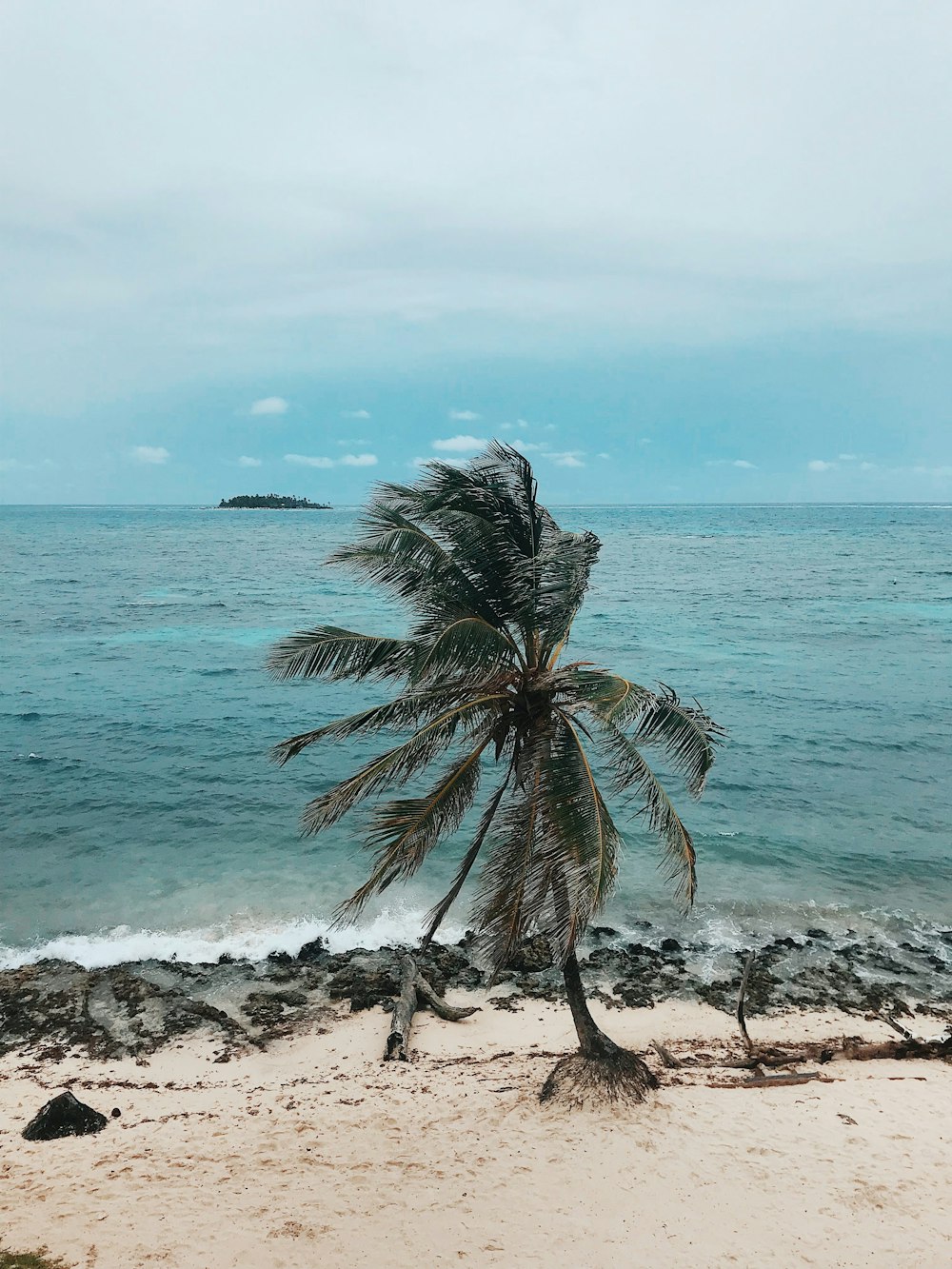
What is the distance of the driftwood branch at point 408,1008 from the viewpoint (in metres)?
14.5

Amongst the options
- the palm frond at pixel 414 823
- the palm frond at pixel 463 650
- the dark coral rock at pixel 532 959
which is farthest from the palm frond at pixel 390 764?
the dark coral rock at pixel 532 959

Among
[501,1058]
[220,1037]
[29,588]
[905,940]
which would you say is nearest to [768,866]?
[905,940]

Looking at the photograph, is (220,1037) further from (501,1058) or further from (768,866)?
(768,866)

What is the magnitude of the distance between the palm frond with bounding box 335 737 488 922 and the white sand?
334 centimetres

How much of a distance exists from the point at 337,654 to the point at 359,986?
8.38 meters

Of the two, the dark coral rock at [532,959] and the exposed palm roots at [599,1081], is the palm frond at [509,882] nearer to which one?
the exposed palm roots at [599,1081]

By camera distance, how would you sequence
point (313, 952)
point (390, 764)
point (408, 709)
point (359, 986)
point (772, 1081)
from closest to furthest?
point (390, 764) → point (408, 709) → point (772, 1081) → point (359, 986) → point (313, 952)

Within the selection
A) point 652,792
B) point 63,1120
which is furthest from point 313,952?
point 652,792

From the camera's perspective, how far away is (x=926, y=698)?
38438 millimetres

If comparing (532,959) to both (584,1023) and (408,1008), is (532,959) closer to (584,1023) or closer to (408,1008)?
(408,1008)

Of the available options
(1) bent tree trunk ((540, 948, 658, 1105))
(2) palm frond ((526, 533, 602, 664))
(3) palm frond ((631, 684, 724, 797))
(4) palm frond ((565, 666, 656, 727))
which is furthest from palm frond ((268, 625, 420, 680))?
(1) bent tree trunk ((540, 948, 658, 1105))

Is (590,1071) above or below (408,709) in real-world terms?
below

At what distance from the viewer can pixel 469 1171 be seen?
1063 cm

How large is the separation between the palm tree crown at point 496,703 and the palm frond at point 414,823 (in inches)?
1.1
